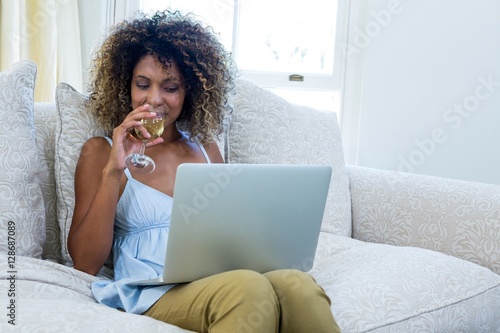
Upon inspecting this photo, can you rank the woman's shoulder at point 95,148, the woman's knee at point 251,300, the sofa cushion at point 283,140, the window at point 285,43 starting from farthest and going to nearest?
the window at point 285,43 < the sofa cushion at point 283,140 < the woman's shoulder at point 95,148 < the woman's knee at point 251,300

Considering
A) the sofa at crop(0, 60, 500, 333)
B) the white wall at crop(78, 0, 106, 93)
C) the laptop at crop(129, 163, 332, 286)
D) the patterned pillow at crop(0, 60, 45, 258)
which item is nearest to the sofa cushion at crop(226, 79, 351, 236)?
the sofa at crop(0, 60, 500, 333)

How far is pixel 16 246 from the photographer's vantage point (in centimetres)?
156

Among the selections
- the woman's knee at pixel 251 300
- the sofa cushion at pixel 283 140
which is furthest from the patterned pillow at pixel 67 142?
the woman's knee at pixel 251 300

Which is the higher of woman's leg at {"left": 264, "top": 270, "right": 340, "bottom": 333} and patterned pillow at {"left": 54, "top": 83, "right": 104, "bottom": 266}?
patterned pillow at {"left": 54, "top": 83, "right": 104, "bottom": 266}

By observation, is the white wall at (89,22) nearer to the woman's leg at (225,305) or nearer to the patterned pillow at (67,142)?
the patterned pillow at (67,142)

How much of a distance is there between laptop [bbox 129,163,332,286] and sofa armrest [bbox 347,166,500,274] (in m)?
0.80

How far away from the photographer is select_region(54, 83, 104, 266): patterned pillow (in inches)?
66.8

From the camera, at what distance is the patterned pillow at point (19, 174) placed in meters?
1.55

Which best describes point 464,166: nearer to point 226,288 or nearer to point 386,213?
point 386,213

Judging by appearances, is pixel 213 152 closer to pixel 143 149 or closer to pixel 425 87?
pixel 143 149

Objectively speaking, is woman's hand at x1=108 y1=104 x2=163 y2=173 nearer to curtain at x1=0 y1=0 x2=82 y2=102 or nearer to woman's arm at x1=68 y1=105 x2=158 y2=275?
woman's arm at x1=68 y1=105 x2=158 y2=275

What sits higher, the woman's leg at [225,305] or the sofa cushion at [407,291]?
the woman's leg at [225,305]

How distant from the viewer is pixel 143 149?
162cm

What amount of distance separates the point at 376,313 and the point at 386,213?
0.78m
